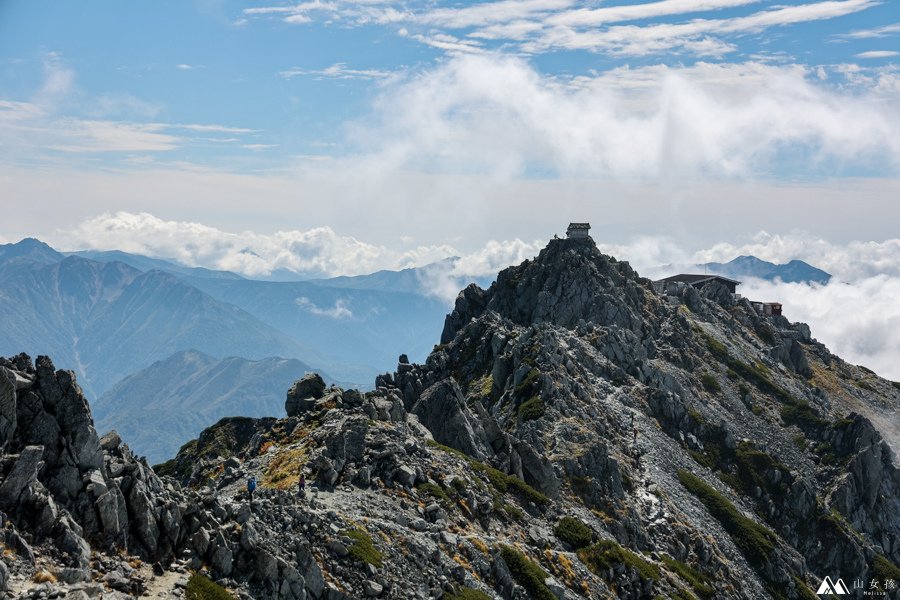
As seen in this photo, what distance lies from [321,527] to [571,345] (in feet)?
312

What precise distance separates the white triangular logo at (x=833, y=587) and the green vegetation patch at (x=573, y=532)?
169ft

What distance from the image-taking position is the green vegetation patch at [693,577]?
298ft

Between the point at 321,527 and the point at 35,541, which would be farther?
the point at 321,527

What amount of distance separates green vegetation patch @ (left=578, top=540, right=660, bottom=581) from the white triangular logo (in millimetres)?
43014

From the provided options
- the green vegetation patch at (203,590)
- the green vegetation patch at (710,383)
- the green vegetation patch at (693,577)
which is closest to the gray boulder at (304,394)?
the green vegetation patch at (693,577)

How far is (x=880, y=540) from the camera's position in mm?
143375

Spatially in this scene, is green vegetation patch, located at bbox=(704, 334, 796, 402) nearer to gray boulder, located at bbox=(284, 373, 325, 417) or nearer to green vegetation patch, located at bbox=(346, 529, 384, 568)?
gray boulder, located at bbox=(284, 373, 325, 417)

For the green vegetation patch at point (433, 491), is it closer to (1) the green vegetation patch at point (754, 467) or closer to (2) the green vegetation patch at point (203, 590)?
(2) the green vegetation patch at point (203, 590)

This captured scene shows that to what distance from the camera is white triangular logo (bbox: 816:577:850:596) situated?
117 metres

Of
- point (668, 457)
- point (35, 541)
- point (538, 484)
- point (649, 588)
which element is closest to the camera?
point (35, 541)

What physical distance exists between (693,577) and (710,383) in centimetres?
7605

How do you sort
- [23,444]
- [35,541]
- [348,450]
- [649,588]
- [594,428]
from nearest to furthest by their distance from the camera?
1. [35,541]
2. [23,444]
3. [348,450]
4. [649,588]
5. [594,428]

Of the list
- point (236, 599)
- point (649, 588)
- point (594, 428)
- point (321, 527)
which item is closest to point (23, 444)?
point (236, 599)

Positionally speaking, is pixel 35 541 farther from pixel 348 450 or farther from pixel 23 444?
pixel 348 450
